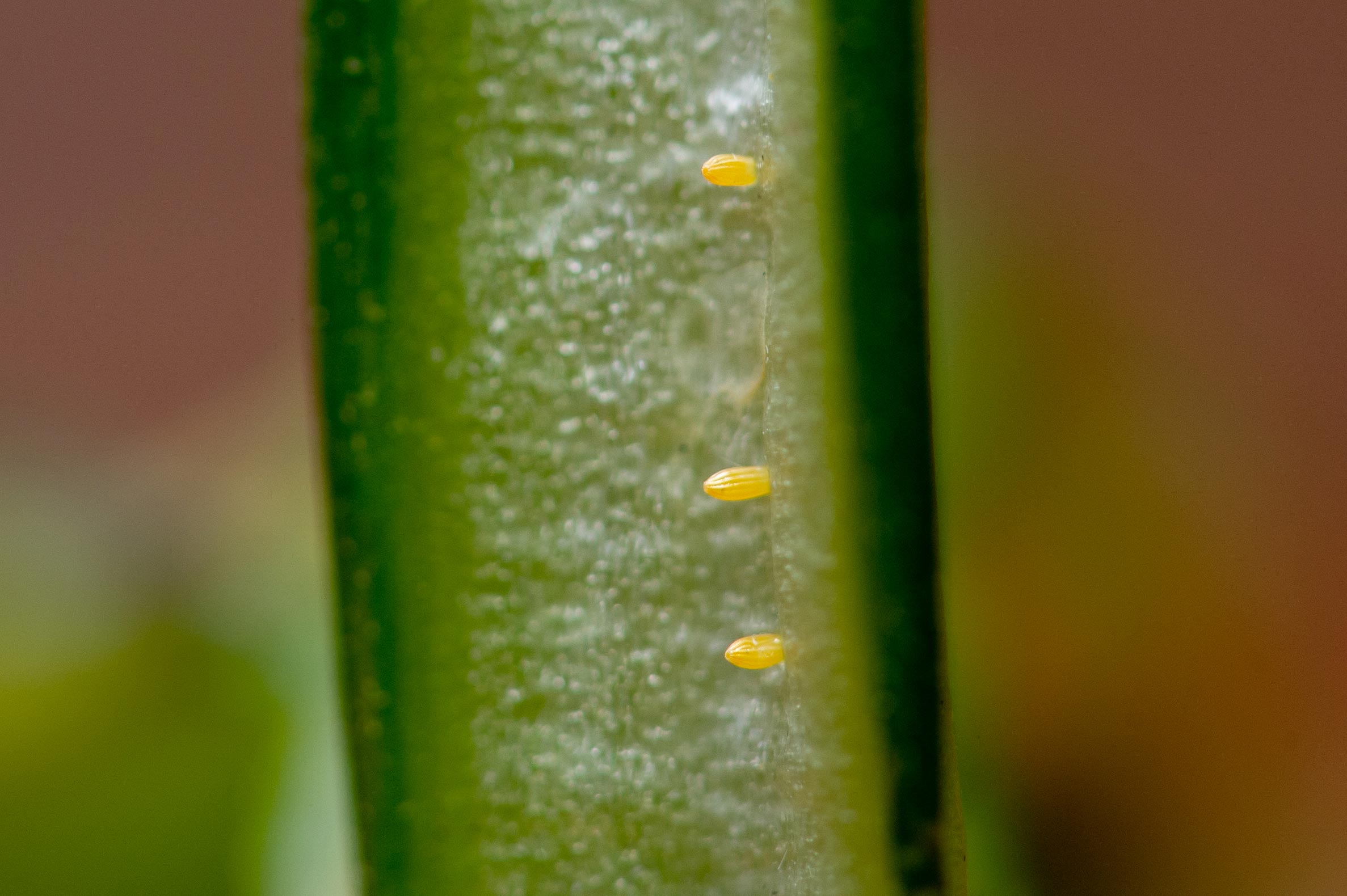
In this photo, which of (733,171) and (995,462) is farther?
(995,462)

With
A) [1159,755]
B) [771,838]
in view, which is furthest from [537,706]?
[1159,755]

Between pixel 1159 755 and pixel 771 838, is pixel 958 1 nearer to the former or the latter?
pixel 1159 755

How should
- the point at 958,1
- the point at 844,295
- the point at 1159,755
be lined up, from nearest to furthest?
the point at 844,295, the point at 1159,755, the point at 958,1

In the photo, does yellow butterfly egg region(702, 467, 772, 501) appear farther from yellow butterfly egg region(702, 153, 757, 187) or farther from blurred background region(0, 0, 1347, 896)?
blurred background region(0, 0, 1347, 896)

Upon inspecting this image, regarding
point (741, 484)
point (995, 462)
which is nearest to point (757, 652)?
point (741, 484)

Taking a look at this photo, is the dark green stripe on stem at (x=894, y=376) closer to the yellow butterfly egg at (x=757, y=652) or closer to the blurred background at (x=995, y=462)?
the yellow butterfly egg at (x=757, y=652)

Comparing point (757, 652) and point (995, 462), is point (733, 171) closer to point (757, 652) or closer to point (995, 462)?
point (757, 652)
